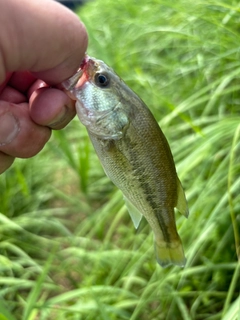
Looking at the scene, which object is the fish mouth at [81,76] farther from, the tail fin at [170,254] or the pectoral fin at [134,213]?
the tail fin at [170,254]

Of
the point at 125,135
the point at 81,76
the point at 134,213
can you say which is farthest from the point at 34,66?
the point at 134,213

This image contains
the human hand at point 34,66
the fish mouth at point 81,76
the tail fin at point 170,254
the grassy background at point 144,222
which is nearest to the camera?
the human hand at point 34,66

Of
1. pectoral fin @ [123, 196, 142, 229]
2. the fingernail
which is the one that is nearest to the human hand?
the fingernail

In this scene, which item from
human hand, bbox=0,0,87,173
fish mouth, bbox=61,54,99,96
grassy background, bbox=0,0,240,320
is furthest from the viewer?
grassy background, bbox=0,0,240,320

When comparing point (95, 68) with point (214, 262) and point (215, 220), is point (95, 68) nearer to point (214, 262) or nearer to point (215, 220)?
point (215, 220)

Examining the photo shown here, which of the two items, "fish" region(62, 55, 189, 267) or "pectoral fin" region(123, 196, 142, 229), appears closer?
"fish" region(62, 55, 189, 267)

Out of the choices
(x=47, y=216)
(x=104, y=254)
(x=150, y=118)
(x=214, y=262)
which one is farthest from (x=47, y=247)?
(x=150, y=118)

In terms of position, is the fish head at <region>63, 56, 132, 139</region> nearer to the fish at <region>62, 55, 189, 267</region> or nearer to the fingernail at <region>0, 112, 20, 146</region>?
the fish at <region>62, 55, 189, 267</region>

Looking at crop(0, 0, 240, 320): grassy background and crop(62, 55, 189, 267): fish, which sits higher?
crop(62, 55, 189, 267): fish

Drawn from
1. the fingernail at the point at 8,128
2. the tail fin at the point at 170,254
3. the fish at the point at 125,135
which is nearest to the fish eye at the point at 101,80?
the fish at the point at 125,135
